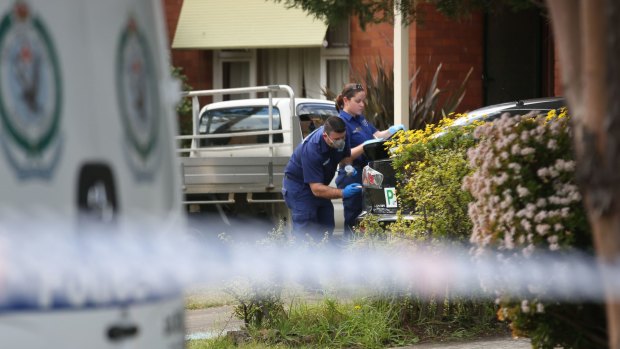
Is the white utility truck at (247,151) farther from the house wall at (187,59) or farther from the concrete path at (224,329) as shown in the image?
the house wall at (187,59)

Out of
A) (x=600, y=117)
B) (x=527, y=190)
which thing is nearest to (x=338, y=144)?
(x=527, y=190)

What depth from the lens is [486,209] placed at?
22.9ft

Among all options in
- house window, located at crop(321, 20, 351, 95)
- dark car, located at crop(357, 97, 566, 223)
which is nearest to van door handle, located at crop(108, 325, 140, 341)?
dark car, located at crop(357, 97, 566, 223)

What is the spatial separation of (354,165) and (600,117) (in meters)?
8.36

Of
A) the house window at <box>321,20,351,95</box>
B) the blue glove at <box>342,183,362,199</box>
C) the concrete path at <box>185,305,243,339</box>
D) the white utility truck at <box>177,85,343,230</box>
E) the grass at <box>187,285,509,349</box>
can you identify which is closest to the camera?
the grass at <box>187,285,509,349</box>

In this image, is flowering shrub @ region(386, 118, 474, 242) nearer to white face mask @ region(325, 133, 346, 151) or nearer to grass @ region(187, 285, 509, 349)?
grass @ region(187, 285, 509, 349)

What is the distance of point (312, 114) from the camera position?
1620cm

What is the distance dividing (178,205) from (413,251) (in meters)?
4.53

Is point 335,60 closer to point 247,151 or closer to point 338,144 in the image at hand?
point 247,151

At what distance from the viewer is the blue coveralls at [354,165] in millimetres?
12508

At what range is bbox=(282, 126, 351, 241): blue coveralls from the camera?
1205 cm

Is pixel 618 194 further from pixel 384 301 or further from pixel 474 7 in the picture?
pixel 384 301

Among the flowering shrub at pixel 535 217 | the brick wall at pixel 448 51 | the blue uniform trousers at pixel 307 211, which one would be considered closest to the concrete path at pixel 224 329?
the blue uniform trousers at pixel 307 211

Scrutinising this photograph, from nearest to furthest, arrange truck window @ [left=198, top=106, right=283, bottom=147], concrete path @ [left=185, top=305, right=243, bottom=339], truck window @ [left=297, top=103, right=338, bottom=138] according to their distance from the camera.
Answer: concrete path @ [left=185, top=305, right=243, bottom=339] < truck window @ [left=297, top=103, right=338, bottom=138] < truck window @ [left=198, top=106, right=283, bottom=147]
